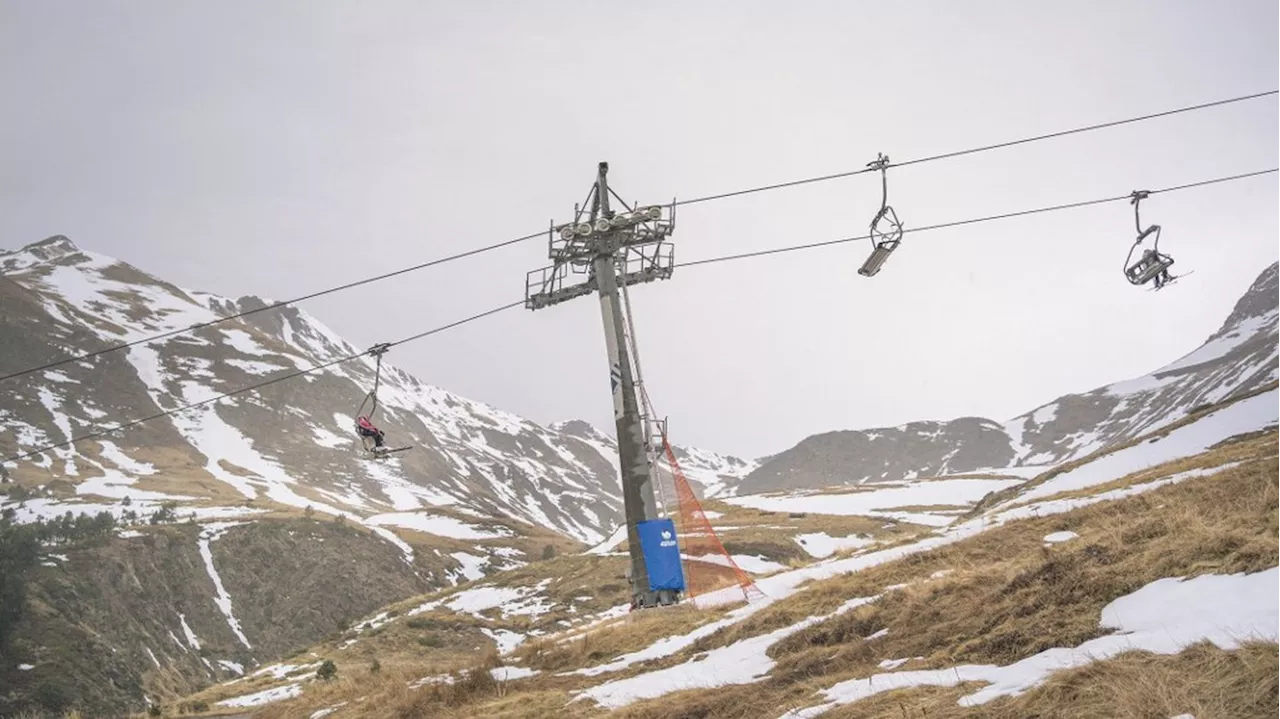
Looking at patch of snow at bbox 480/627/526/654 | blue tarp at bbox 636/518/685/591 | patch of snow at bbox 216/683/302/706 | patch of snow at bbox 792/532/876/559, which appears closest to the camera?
blue tarp at bbox 636/518/685/591

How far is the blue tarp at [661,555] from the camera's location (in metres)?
18.5

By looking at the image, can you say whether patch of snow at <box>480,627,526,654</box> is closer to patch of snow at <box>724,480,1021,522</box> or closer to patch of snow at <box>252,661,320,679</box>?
patch of snow at <box>252,661,320,679</box>

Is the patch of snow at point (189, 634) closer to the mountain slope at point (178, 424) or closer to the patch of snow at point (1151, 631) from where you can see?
the mountain slope at point (178, 424)

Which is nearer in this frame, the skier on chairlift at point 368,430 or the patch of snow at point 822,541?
the skier on chairlift at point 368,430

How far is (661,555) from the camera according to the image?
18672 millimetres

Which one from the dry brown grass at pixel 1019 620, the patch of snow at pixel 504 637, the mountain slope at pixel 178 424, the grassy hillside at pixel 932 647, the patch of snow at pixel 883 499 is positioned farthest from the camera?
the mountain slope at pixel 178 424

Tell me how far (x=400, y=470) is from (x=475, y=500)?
61.9ft

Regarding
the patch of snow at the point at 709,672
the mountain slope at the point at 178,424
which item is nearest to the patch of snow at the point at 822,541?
the patch of snow at the point at 709,672

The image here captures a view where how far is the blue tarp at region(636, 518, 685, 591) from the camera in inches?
729

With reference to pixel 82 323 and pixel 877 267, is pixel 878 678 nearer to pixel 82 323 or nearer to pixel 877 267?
pixel 877 267

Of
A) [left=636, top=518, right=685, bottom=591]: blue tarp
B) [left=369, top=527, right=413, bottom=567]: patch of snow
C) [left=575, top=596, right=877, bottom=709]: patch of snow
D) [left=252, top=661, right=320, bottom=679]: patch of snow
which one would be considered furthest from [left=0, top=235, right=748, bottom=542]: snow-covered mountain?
[left=575, top=596, right=877, bottom=709]: patch of snow

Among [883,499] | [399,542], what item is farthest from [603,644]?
[399,542]

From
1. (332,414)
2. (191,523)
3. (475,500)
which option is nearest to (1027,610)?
(191,523)

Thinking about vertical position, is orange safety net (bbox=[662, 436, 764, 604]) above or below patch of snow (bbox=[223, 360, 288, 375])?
below
